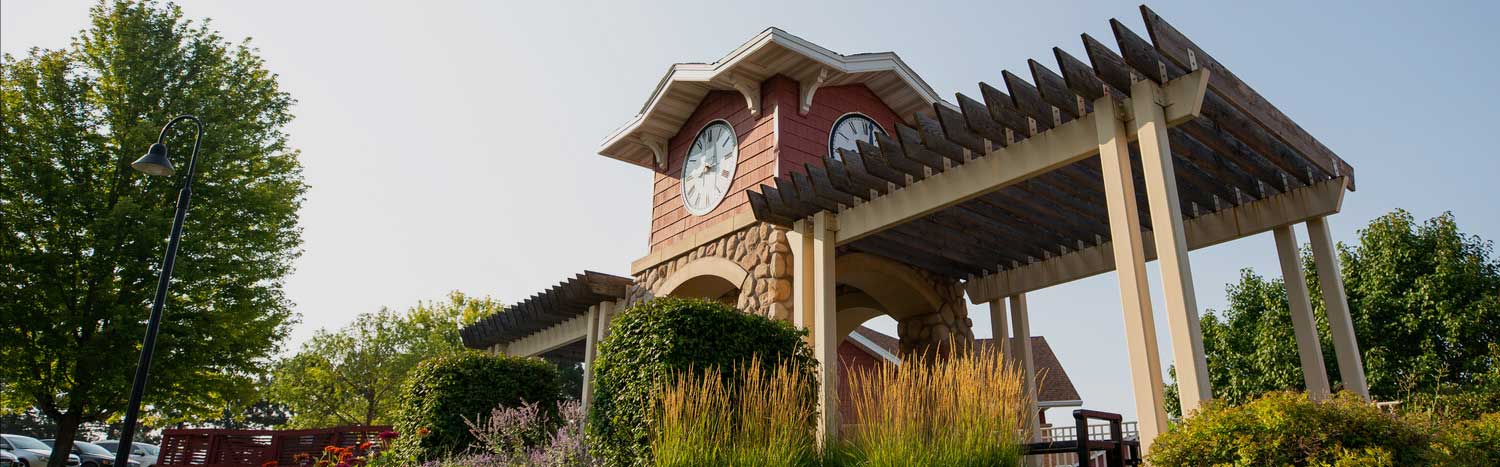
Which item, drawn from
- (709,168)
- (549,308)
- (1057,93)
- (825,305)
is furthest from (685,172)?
(1057,93)

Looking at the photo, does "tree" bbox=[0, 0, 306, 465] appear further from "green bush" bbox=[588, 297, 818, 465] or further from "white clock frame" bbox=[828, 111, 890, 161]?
"white clock frame" bbox=[828, 111, 890, 161]

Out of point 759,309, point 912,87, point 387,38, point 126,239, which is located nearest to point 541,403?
point 759,309

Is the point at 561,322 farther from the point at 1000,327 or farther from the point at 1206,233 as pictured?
the point at 1206,233

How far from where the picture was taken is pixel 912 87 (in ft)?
30.5

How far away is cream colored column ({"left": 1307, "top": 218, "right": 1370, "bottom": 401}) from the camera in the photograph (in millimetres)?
5508

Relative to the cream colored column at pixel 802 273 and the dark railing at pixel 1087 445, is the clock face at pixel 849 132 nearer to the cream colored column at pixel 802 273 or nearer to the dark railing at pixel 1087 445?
the cream colored column at pixel 802 273

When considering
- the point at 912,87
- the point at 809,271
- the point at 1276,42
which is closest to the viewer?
the point at 1276,42

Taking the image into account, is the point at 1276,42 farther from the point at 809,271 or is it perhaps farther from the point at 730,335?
the point at 730,335

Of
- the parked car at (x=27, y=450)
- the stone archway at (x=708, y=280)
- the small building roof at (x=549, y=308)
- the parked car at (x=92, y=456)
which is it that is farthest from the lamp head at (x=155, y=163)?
the parked car at (x=92, y=456)

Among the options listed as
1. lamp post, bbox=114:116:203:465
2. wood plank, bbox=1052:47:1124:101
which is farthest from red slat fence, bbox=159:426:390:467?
wood plank, bbox=1052:47:1124:101

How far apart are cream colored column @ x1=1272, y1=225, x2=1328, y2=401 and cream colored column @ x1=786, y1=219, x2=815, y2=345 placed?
340 centimetres

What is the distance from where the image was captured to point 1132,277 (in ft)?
15.5

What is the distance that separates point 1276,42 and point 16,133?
12.7 metres

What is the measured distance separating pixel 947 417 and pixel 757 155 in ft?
15.6
